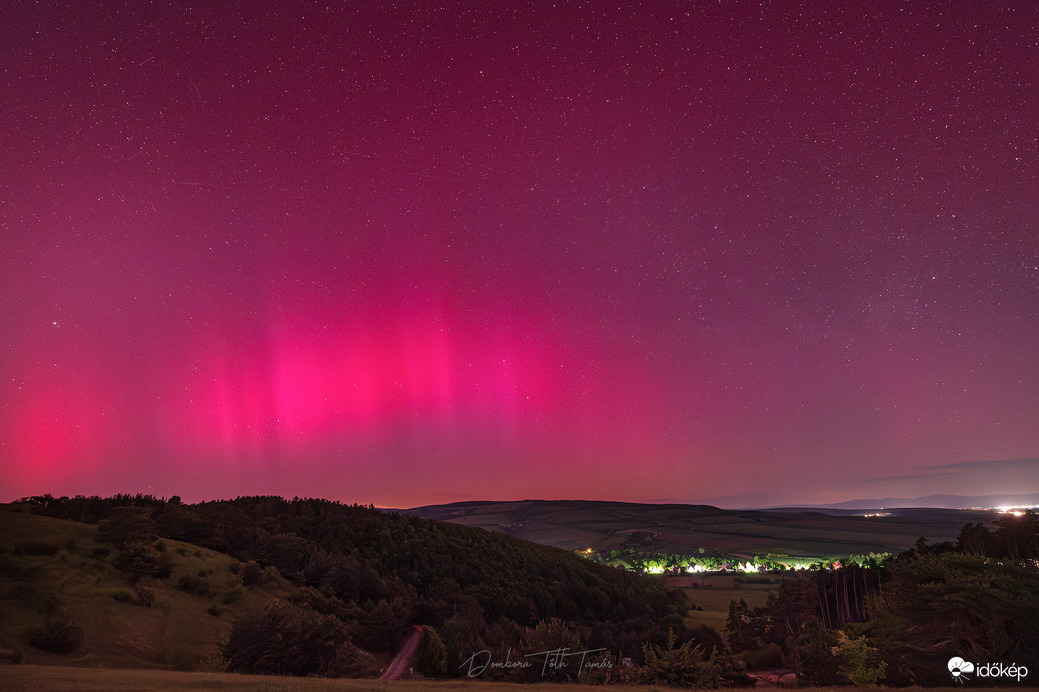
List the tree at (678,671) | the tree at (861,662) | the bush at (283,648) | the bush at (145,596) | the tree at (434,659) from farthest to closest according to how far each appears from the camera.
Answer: the bush at (145,596), the tree at (434,659), the tree at (678,671), the bush at (283,648), the tree at (861,662)

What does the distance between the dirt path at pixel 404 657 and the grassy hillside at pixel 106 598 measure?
6.94 meters

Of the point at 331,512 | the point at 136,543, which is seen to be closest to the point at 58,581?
the point at 136,543

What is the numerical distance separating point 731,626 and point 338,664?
2595cm

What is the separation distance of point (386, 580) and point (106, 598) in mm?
22508

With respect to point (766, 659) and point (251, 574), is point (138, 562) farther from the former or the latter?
point (766, 659)

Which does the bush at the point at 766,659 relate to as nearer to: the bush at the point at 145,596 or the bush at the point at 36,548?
the bush at the point at 145,596

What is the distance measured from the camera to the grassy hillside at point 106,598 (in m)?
21.1

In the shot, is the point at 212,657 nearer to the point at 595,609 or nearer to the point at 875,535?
the point at 595,609

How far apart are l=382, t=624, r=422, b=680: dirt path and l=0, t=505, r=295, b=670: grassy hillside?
6940 mm

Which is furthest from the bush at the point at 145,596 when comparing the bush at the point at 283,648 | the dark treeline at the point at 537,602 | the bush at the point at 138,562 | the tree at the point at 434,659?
the tree at the point at 434,659

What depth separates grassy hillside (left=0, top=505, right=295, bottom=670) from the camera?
69.1ft

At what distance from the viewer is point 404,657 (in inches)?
1139

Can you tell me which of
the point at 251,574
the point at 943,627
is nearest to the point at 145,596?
the point at 251,574
